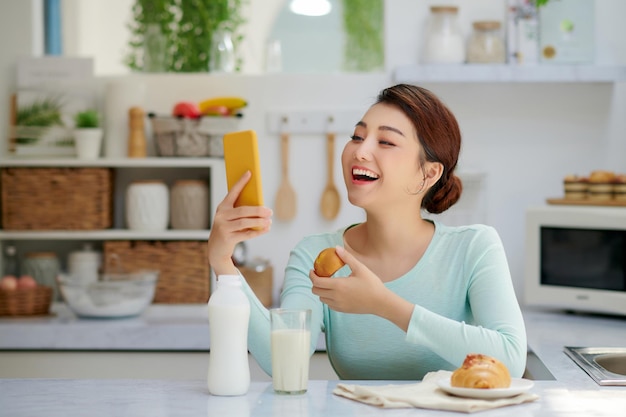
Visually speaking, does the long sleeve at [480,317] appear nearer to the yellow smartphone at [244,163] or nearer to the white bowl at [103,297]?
the yellow smartphone at [244,163]

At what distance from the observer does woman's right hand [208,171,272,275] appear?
1586mm

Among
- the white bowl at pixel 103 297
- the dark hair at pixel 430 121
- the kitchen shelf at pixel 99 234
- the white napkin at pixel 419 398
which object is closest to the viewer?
the white napkin at pixel 419 398

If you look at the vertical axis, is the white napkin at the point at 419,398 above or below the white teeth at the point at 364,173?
below

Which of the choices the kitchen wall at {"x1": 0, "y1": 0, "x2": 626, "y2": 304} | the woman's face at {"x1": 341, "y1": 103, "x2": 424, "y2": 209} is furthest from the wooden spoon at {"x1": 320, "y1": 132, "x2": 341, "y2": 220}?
the woman's face at {"x1": 341, "y1": 103, "x2": 424, "y2": 209}

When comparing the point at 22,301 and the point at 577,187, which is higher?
the point at 577,187

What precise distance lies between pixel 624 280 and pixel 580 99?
0.81 m

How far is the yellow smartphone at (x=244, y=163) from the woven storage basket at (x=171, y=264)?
1.52 m

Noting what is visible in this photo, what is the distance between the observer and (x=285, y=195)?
3.26 metres

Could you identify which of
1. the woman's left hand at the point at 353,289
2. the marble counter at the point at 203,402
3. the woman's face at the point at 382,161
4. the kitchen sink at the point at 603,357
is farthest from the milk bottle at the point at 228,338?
the kitchen sink at the point at 603,357

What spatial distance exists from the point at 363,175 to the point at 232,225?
1.05ft

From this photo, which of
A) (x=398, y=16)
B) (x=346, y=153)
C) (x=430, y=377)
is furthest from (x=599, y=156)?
(x=430, y=377)

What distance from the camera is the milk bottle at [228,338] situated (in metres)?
1.46

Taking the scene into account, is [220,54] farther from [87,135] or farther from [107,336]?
[107,336]

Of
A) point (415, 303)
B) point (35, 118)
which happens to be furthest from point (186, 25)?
point (415, 303)
